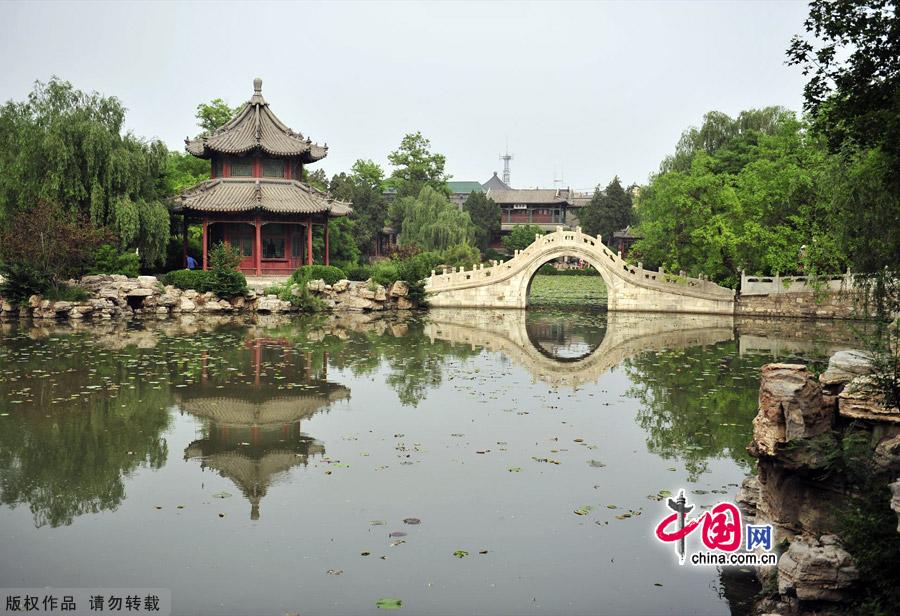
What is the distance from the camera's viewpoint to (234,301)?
24859 mm

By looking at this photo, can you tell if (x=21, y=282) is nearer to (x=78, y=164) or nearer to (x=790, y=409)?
(x=78, y=164)

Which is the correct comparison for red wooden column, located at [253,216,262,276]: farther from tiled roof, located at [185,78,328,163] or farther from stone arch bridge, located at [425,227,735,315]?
stone arch bridge, located at [425,227,735,315]

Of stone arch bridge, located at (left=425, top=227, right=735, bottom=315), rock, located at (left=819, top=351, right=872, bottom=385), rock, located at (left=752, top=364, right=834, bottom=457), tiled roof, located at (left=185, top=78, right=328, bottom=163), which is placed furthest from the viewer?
tiled roof, located at (left=185, top=78, right=328, bottom=163)

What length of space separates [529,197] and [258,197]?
30.3 metres

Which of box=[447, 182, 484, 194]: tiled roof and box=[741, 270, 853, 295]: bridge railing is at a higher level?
box=[447, 182, 484, 194]: tiled roof

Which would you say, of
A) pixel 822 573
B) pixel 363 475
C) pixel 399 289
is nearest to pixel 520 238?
pixel 399 289

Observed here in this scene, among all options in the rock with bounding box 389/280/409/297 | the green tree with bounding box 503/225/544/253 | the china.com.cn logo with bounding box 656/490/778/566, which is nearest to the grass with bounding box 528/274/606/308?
the green tree with bounding box 503/225/544/253

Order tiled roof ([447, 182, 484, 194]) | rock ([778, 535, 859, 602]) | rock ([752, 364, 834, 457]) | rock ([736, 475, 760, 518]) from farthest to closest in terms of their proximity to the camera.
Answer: tiled roof ([447, 182, 484, 194]) < rock ([736, 475, 760, 518]) < rock ([752, 364, 834, 457]) < rock ([778, 535, 859, 602])

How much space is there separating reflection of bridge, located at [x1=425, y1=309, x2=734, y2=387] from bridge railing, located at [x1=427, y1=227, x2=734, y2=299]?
1133 mm

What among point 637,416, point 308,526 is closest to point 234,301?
point 637,416

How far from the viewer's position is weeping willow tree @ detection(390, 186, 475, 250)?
39531mm

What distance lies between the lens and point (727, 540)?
5.89 metres

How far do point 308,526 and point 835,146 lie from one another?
6.67 meters

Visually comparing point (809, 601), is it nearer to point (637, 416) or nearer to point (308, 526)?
point (308, 526)
